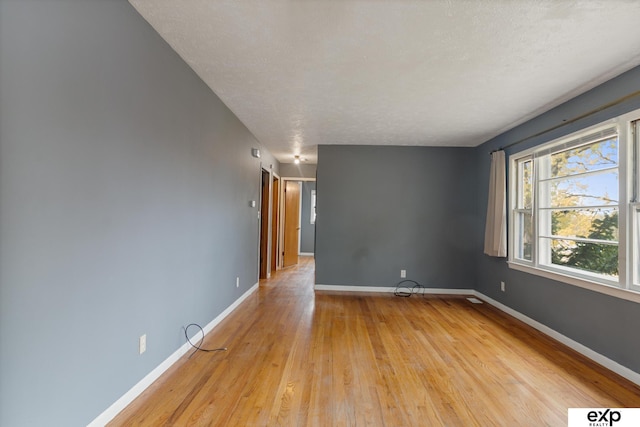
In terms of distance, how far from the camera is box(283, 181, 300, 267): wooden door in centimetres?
714

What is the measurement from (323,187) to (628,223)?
3.64 meters

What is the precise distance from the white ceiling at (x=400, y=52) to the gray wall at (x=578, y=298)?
0.15m

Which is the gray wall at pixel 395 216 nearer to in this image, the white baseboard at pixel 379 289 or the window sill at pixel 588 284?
the white baseboard at pixel 379 289

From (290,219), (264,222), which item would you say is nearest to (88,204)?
(264,222)

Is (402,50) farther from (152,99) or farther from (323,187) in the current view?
(323,187)

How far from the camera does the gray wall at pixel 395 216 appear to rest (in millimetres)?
4957

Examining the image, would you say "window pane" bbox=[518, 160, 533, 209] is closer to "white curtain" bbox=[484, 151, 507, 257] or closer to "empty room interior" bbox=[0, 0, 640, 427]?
"empty room interior" bbox=[0, 0, 640, 427]

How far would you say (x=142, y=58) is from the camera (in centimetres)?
190

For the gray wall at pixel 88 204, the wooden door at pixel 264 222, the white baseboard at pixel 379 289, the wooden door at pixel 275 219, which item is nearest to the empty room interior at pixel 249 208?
the gray wall at pixel 88 204

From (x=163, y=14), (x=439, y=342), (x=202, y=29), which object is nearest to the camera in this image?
(x=163, y=14)

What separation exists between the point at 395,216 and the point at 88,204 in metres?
4.29

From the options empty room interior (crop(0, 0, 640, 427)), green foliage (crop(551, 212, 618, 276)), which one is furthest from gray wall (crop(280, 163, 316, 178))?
green foliage (crop(551, 212, 618, 276))

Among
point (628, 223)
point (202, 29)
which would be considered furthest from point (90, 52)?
point (628, 223)

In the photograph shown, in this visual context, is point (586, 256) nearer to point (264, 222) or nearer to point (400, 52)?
point (400, 52)
